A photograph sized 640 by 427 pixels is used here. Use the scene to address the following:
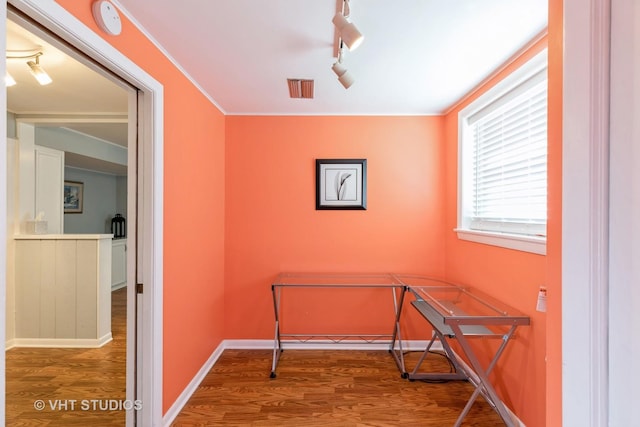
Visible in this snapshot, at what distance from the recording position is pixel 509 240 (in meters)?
1.90

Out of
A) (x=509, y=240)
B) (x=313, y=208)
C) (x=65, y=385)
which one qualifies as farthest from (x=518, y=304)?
(x=65, y=385)

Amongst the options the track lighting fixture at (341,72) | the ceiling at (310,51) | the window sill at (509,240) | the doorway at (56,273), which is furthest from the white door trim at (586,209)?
the doorway at (56,273)

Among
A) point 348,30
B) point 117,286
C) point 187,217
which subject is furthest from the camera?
point 117,286

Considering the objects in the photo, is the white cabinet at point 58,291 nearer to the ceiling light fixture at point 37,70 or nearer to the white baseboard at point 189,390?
the white baseboard at point 189,390

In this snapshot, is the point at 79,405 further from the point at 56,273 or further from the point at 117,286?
the point at 117,286

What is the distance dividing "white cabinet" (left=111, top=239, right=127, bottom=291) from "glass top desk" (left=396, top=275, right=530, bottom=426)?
5.14 m

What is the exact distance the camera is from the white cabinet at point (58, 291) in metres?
2.97

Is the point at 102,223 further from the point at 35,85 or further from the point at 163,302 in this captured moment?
the point at 163,302

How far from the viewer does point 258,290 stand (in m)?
2.92

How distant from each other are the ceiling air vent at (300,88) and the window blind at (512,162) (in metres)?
1.44

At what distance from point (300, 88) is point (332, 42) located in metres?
0.66

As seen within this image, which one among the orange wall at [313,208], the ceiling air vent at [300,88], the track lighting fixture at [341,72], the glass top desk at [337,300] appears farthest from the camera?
the orange wall at [313,208]

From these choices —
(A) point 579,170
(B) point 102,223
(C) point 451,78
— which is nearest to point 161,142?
(A) point 579,170

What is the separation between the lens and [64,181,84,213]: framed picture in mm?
5152
